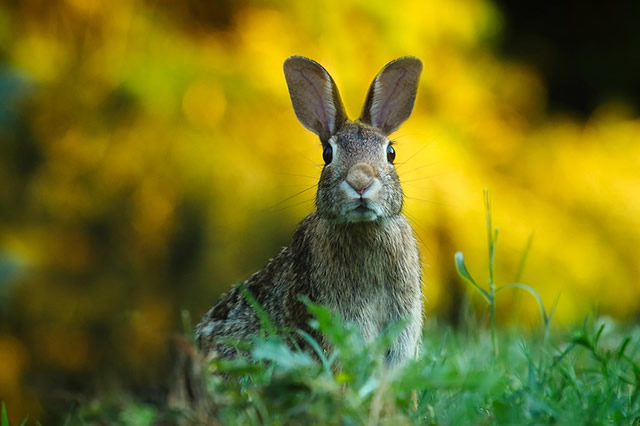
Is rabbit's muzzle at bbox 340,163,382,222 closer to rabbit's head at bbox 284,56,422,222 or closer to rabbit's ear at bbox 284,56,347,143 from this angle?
rabbit's head at bbox 284,56,422,222

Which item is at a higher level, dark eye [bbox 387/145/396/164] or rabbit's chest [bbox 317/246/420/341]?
dark eye [bbox 387/145/396/164]

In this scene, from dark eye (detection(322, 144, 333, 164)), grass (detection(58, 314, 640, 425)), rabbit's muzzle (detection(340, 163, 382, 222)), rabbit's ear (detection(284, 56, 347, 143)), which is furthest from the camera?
rabbit's ear (detection(284, 56, 347, 143))

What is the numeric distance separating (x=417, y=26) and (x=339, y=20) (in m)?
0.63

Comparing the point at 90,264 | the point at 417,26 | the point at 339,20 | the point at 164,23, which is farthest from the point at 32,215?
the point at 417,26

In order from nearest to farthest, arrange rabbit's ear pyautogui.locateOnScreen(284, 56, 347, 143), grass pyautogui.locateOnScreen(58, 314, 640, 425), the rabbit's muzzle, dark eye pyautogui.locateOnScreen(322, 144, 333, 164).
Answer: grass pyautogui.locateOnScreen(58, 314, 640, 425) < the rabbit's muzzle < dark eye pyautogui.locateOnScreen(322, 144, 333, 164) < rabbit's ear pyautogui.locateOnScreen(284, 56, 347, 143)

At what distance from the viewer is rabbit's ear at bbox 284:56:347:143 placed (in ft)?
10.5

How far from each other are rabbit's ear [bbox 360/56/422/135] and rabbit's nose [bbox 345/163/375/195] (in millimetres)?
444

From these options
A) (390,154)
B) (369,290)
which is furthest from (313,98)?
(369,290)

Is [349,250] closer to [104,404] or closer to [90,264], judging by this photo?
[104,404]

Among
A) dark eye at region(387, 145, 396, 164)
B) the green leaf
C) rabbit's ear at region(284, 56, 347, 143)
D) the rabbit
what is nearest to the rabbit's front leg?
the rabbit

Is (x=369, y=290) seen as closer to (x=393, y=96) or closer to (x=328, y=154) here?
(x=328, y=154)

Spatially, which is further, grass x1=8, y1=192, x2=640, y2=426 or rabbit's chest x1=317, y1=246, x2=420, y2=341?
rabbit's chest x1=317, y1=246, x2=420, y2=341

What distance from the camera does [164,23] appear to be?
6.94m

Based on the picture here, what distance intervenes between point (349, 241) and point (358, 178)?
263 mm
